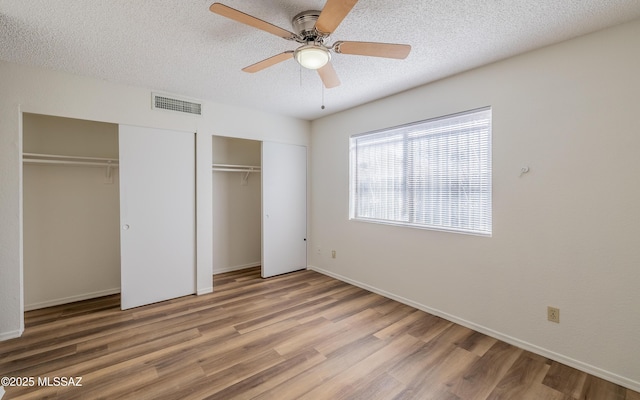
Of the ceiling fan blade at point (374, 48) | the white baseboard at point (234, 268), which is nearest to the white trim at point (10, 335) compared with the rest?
the white baseboard at point (234, 268)

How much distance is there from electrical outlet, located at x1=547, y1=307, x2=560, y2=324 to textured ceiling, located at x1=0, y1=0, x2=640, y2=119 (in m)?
2.13

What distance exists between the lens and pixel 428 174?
3092 mm

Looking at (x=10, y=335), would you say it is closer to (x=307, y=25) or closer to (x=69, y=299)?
(x=69, y=299)

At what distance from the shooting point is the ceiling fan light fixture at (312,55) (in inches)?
69.4

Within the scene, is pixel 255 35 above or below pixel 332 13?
above

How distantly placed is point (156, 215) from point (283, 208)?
1.76 meters

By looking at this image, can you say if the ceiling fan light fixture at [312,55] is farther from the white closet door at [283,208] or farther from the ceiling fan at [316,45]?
the white closet door at [283,208]

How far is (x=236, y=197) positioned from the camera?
461 cm

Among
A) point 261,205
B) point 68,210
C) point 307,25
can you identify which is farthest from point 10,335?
point 307,25

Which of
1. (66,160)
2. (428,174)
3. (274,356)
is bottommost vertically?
(274,356)

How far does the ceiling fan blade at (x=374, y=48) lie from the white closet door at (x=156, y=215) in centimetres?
244

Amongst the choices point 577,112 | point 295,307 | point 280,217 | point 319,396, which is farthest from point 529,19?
point 280,217

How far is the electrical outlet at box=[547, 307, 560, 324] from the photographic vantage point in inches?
85.9

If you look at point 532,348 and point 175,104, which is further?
point 175,104
